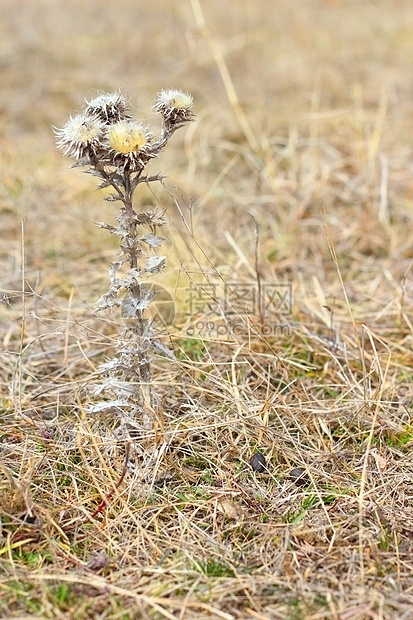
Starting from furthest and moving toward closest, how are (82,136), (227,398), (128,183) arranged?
(227,398)
(128,183)
(82,136)

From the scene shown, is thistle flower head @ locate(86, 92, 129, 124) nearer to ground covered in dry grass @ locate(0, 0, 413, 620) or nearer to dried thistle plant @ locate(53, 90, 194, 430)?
dried thistle plant @ locate(53, 90, 194, 430)

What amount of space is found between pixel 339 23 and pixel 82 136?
6.40m

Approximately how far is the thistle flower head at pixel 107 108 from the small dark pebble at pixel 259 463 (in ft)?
2.99

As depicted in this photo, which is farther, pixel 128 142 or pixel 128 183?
pixel 128 183

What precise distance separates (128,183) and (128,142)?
0.14 metres

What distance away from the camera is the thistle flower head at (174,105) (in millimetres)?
1466

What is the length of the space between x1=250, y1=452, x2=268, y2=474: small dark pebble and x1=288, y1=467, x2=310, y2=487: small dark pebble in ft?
0.22

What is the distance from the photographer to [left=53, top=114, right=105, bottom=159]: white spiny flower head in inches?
54.9

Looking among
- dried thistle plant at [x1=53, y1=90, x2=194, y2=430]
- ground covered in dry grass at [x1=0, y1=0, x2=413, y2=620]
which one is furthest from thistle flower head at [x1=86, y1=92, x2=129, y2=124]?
ground covered in dry grass at [x1=0, y1=0, x2=413, y2=620]

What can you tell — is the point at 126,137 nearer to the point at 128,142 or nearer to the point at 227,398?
the point at 128,142

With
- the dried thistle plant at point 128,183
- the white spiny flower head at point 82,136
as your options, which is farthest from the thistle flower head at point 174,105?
the white spiny flower head at point 82,136

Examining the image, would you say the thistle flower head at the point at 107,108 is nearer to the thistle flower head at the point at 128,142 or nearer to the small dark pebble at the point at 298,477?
the thistle flower head at the point at 128,142

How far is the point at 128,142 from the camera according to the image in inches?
55.7

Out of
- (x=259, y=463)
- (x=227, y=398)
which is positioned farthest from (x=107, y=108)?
(x=259, y=463)
